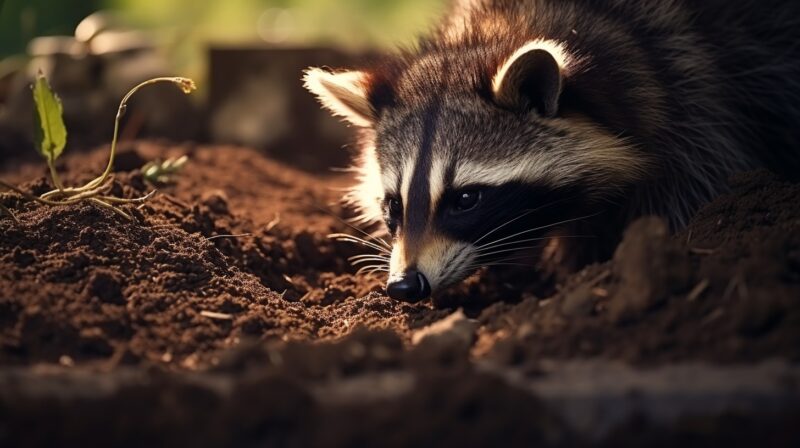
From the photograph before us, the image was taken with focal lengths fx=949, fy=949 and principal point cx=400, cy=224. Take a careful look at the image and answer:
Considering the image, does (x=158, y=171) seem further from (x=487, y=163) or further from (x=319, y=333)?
(x=487, y=163)

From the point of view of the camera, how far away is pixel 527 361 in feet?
8.94

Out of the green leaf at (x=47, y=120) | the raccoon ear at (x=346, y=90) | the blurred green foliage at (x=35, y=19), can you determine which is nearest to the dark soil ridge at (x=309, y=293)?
the green leaf at (x=47, y=120)

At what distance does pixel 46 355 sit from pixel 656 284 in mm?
1893

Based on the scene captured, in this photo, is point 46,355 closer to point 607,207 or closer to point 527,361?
point 527,361

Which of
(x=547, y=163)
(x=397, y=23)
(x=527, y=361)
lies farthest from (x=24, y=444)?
(x=397, y=23)

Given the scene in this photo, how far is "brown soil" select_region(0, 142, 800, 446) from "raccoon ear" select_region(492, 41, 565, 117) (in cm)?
82

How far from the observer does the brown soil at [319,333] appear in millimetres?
2398

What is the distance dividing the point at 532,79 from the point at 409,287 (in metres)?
1.04

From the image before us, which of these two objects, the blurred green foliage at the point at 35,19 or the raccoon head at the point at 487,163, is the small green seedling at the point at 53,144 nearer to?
the blurred green foliage at the point at 35,19

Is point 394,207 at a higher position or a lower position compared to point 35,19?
lower

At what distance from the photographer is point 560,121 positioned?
4141 millimetres

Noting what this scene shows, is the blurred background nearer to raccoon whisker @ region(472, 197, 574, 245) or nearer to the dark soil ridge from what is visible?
the dark soil ridge

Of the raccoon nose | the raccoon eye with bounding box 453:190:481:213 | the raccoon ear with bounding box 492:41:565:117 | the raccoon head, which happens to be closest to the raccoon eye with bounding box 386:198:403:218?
the raccoon head

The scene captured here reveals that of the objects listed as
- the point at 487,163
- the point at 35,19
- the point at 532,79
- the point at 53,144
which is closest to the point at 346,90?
the point at 487,163
